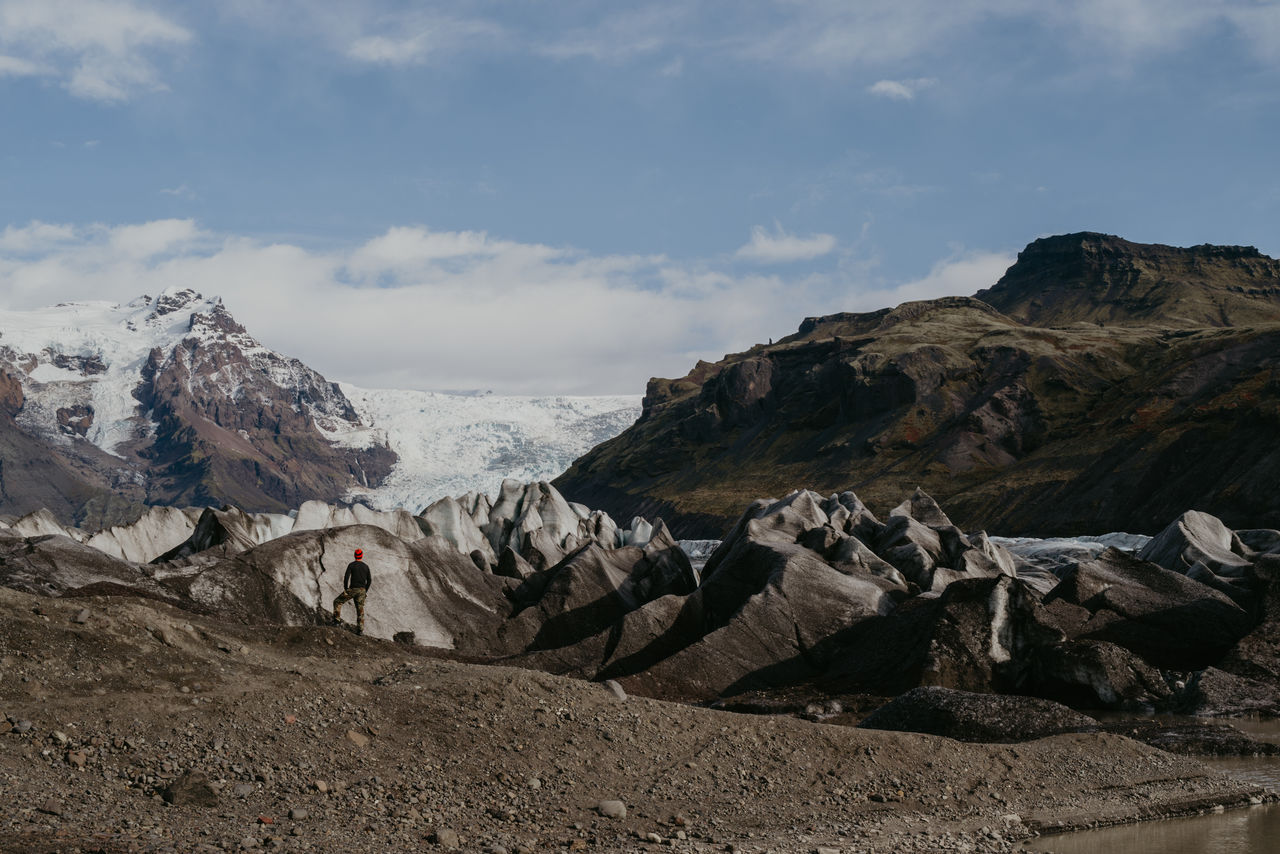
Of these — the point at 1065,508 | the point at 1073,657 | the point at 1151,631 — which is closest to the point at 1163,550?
the point at 1151,631

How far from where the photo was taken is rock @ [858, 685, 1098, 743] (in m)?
25.6

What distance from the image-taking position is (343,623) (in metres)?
35.7

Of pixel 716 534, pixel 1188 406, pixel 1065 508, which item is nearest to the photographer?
pixel 1065 508

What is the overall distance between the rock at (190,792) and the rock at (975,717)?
14.8m

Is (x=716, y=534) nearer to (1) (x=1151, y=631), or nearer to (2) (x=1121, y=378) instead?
(2) (x=1121, y=378)

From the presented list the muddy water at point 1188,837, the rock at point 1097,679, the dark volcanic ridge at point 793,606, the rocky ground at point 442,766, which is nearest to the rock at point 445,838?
the rocky ground at point 442,766

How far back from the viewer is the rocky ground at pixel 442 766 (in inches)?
619

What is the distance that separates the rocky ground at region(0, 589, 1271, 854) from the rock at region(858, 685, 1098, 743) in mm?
1967

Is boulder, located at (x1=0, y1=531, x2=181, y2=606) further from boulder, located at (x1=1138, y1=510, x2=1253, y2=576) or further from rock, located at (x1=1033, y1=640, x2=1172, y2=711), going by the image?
boulder, located at (x1=1138, y1=510, x2=1253, y2=576)

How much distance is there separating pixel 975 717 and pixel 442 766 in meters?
13.4

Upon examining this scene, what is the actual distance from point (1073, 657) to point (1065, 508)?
103m

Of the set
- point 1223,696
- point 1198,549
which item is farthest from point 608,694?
point 1198,549

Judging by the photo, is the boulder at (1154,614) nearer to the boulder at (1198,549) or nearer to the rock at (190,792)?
the boulder at (1198,549)

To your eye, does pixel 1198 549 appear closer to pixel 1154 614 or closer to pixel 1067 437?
pixel 1154 614
